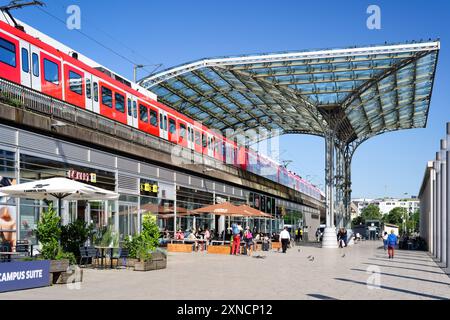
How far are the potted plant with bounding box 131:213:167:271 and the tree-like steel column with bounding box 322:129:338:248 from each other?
1016 inches

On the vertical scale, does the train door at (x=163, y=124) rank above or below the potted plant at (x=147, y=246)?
above

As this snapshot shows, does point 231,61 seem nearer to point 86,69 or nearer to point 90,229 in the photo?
point 86,69

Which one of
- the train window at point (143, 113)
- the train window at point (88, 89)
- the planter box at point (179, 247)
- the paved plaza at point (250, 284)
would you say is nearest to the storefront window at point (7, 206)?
the paved plaza at point (250, 284)

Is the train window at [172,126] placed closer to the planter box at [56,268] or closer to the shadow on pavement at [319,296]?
the planter box at [56,268]

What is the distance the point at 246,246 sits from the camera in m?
29.8

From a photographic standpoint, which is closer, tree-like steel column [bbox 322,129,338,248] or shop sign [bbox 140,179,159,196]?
shop sign [bbox 140,179,159,196]

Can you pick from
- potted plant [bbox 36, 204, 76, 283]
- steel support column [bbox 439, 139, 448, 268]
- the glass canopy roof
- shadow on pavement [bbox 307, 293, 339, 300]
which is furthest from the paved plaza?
the glass canopy roof

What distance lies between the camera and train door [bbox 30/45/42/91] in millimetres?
21156

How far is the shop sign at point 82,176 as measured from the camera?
73.7 ft

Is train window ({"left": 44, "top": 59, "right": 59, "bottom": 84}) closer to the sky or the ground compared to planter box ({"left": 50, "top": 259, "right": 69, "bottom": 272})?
closer to the sky

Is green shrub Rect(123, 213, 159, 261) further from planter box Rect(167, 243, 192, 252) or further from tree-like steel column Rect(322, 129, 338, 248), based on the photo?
tree-like steel column Rect(322, 129, 338, 248)

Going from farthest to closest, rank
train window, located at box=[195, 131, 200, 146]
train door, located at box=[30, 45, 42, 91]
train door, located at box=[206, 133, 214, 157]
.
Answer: train door, located at box=[206, 133, 214, 157] < train window, located at box=[195, 131, 200, 146] < train door, located at box=[30, 45, 42, 91]
